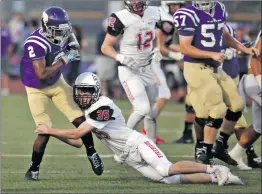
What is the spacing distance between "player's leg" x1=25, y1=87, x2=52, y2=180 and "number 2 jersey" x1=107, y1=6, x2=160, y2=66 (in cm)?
149

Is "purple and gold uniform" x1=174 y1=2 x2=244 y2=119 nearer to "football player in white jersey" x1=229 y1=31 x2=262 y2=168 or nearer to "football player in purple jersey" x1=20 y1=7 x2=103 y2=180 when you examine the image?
"football player in white jersey" x1=229 y1=31 x2=262 y2=168

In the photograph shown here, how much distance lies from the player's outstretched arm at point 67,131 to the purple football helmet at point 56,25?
2.52ft

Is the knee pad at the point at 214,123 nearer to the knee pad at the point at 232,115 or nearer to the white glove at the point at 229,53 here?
the knee pad at the point at 232,115

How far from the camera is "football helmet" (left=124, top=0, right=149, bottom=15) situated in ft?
28.5

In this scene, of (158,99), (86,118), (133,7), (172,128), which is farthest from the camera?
(172,128)

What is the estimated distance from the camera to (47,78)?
741 centimetres

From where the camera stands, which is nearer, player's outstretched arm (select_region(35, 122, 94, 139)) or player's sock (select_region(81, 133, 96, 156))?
player's outstretched arm (select_region(35, 122, 94, 139))

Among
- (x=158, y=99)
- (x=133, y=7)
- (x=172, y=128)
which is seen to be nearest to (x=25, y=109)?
(x=172, y=128)

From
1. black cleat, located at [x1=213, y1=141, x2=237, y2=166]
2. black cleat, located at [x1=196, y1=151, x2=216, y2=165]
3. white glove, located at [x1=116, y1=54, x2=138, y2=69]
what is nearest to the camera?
black cleat, located at [x1=196, y1=151, x2=216, y2=165]

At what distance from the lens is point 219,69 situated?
8.18m

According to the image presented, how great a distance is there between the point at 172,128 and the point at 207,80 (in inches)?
157

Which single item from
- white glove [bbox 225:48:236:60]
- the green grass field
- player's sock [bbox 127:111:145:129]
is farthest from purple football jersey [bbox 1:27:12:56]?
player's sock [bbox 127:111:145:129]

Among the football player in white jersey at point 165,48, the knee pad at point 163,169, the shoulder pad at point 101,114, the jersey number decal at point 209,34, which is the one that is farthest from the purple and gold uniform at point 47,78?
the football player in white jersey at point 165,48

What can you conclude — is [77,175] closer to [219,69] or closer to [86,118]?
[86,118]
